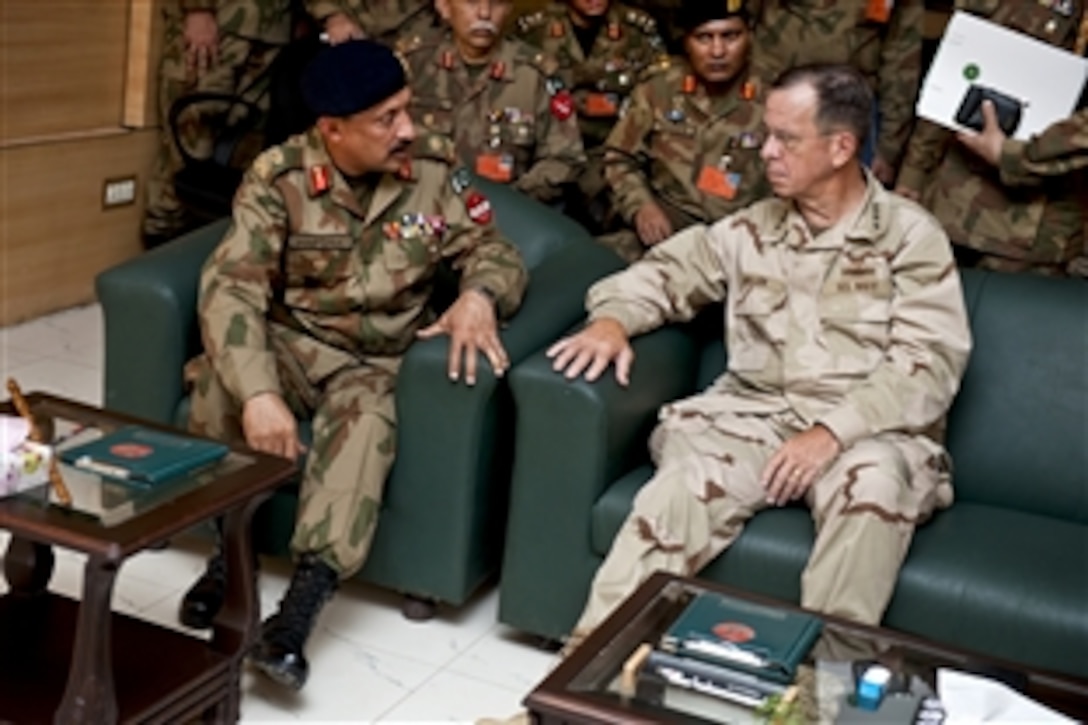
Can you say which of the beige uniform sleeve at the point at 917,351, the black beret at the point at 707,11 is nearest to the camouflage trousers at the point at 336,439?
the beige uniform sleeve at the point at 917,351

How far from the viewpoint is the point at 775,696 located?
2039mm

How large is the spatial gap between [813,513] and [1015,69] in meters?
1.36

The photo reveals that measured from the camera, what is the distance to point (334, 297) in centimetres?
325

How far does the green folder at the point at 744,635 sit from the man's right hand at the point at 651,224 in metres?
1.80

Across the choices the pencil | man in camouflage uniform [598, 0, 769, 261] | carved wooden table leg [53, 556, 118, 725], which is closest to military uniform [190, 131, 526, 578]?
the pencil

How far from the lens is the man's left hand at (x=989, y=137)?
362cm

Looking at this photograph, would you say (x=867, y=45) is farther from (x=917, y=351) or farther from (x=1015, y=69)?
(x=917, y=351)

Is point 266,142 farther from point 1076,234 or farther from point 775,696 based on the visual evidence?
point 775,696

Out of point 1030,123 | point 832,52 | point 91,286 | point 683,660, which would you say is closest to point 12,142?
point 91,286

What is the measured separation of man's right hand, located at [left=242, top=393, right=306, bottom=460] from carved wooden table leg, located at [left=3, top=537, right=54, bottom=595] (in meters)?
0.43

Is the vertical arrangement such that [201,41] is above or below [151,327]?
above

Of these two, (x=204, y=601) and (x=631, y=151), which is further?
(x=631, y=151)

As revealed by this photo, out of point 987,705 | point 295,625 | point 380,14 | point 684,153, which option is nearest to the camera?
point 987,705

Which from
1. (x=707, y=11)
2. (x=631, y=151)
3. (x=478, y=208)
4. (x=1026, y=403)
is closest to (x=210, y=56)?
(x=631, y=151)
